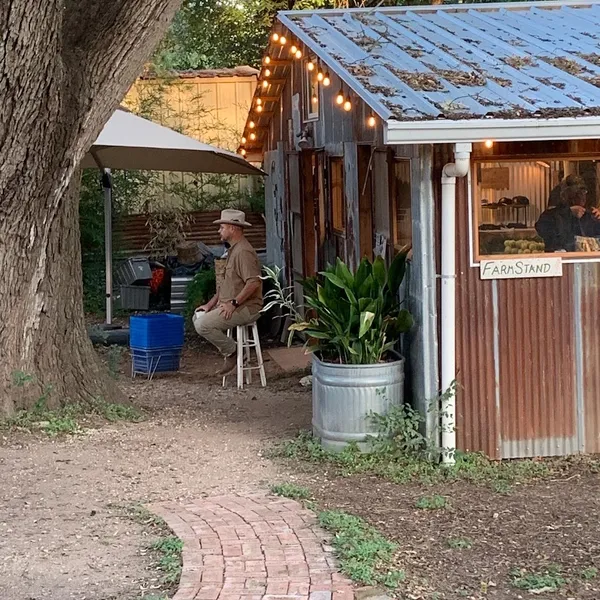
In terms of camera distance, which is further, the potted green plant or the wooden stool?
the wooden stool

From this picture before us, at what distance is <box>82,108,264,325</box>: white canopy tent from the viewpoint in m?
10.9

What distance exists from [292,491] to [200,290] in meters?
7.56

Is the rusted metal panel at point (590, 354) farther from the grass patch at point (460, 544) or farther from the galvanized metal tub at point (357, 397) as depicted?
the grass patch at point (460, 544)

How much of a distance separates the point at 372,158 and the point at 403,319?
2297mm

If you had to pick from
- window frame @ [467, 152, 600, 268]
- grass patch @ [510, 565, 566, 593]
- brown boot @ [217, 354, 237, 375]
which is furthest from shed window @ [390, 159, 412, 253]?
brown boot @ [217, 354, 237, 375]

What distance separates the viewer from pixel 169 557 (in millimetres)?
5250

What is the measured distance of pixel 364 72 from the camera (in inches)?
283

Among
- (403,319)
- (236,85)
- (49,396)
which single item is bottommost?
(49,396)

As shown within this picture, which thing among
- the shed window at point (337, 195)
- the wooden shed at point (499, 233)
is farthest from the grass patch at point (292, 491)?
the shed window at point (337, 195)

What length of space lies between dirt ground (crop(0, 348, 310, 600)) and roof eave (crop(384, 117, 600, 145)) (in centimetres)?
232

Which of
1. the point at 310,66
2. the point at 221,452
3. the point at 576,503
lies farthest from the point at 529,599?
the point at 310,66

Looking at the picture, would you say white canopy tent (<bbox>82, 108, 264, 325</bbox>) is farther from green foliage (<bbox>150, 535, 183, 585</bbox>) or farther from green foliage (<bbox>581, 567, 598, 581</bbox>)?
green foliage (<bbox>581, 567, 598, 581</bbox>)

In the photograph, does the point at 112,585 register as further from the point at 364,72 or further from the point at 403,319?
the point at 364,72

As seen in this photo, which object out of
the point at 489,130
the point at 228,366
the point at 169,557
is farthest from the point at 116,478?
the point at 228,366
